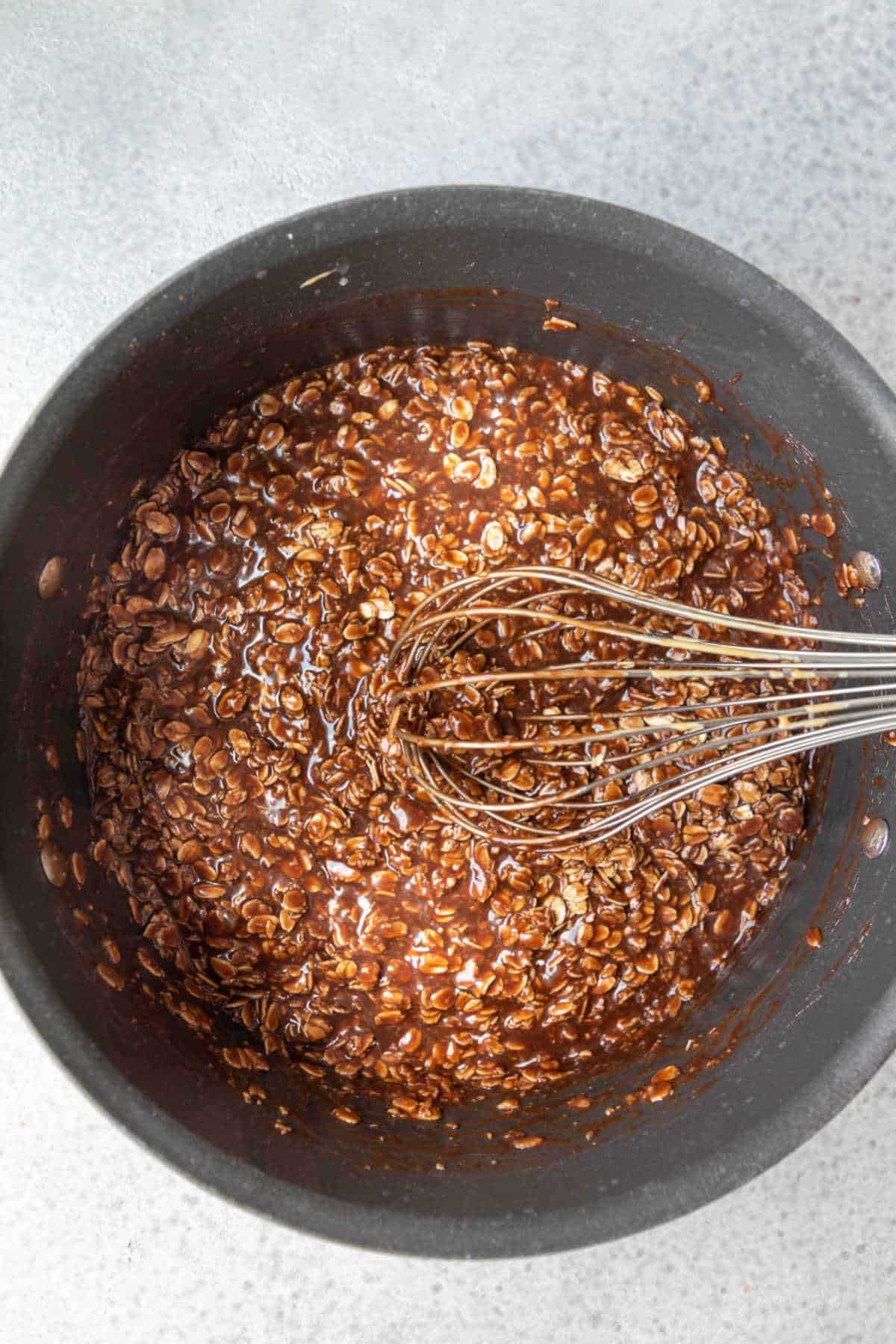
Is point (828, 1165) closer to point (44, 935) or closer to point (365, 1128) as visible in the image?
point (365, 1128)

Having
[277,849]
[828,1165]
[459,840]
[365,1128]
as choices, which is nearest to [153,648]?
[277,849]

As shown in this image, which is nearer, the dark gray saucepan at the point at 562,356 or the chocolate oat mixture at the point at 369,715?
the dark gray saucepan at the point at 562,356

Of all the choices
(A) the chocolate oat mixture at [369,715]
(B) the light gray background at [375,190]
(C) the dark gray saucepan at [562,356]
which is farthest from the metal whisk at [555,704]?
(B) the light gray background at [375,190]

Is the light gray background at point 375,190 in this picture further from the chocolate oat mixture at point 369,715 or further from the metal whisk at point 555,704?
the metal whisk at point 555,704

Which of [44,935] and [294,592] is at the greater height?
[294,592]

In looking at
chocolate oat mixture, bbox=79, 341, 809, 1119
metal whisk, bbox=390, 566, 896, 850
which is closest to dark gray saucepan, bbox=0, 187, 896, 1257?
chocolate oat mixture, bbox=79, 341, 809, 1119

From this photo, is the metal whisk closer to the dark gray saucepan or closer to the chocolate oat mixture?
the chocolate oat mixture

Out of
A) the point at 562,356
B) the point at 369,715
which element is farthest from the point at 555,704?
the point at 562,356
